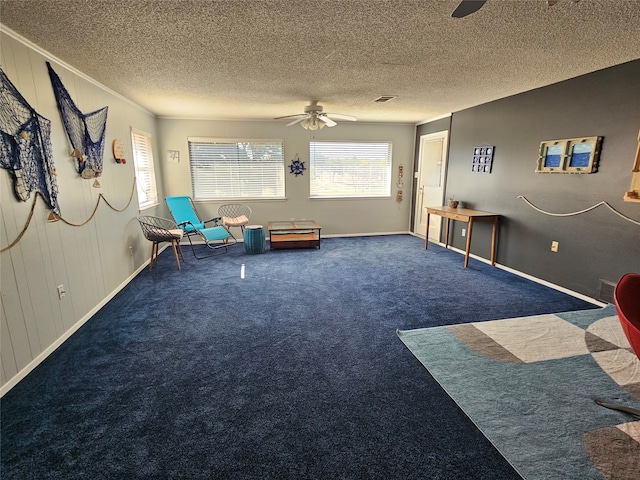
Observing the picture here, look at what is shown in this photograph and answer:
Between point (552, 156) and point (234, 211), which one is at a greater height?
point (552, 156)

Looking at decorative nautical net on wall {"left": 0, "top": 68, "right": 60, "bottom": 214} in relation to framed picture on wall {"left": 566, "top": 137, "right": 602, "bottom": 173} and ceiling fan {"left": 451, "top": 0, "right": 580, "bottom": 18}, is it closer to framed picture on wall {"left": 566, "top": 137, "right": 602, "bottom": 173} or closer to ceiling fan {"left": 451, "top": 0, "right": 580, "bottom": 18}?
ceiling fan {"left": 451, "top": 0, "right": 580, "bottom": 18}

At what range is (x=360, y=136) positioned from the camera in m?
6.39

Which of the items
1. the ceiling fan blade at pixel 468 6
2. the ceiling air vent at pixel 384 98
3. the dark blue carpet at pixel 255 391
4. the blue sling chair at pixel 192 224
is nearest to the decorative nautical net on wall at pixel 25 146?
the dark blue carpet at pixel 255 391

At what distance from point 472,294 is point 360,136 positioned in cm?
395

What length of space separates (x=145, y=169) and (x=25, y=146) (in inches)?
117

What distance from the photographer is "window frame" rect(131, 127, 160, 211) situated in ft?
15.3

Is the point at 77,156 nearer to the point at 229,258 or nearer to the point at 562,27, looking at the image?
the point at 229,258

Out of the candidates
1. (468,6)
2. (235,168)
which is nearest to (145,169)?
(235,168)

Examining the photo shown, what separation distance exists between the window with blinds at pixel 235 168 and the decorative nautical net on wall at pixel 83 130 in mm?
2416

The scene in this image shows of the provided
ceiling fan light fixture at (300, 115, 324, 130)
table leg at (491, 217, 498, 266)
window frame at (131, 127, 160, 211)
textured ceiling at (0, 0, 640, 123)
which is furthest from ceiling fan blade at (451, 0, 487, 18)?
window frame at (131, 127, 160, 211)

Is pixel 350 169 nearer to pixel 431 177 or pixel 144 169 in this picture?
pixel 431 177

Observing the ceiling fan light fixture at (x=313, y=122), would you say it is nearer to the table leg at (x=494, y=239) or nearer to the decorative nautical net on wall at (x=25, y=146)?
the table leg at (x=494, y=239)

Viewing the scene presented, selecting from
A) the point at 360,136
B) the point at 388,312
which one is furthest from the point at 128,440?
the point at 360,136

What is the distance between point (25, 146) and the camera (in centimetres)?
225
